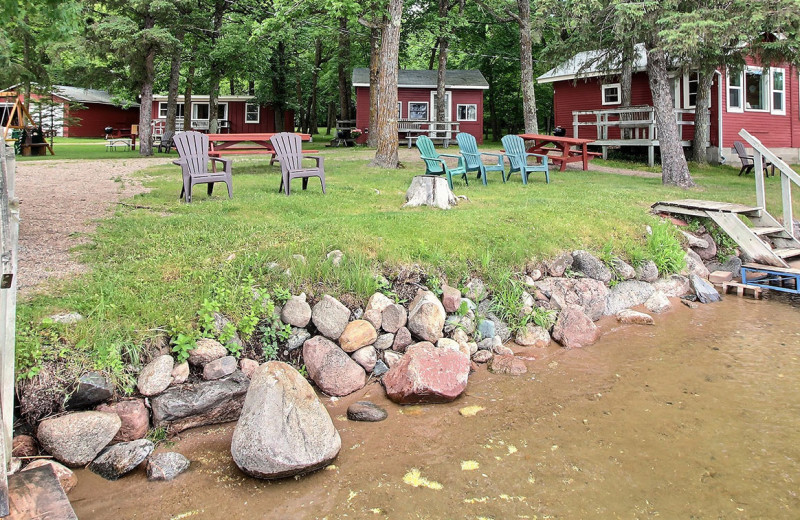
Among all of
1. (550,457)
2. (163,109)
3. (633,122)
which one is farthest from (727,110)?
(163,109)

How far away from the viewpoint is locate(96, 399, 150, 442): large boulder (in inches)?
144

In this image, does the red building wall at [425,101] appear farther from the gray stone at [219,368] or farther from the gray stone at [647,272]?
the gray stone at [219,368]

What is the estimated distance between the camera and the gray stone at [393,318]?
197 inches

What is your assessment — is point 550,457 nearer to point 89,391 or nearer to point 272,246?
point 89,391

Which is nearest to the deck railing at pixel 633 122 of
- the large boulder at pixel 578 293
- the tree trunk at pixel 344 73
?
the tree trunk at pixel 344 73

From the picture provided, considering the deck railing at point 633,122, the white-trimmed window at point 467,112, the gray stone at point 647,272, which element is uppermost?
the white-trimmed window at point 467,112

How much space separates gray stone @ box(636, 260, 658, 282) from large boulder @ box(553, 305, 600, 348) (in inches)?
56.8

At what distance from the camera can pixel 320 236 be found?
Answer: 5797mm

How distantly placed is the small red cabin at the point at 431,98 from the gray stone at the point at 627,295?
19.2 m

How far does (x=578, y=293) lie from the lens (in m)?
6.10

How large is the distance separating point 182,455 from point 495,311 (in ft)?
9.70

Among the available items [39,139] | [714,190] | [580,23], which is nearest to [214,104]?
[39,139]

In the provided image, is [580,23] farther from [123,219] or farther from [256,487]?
[256,487]

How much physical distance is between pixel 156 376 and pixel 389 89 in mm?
9661
